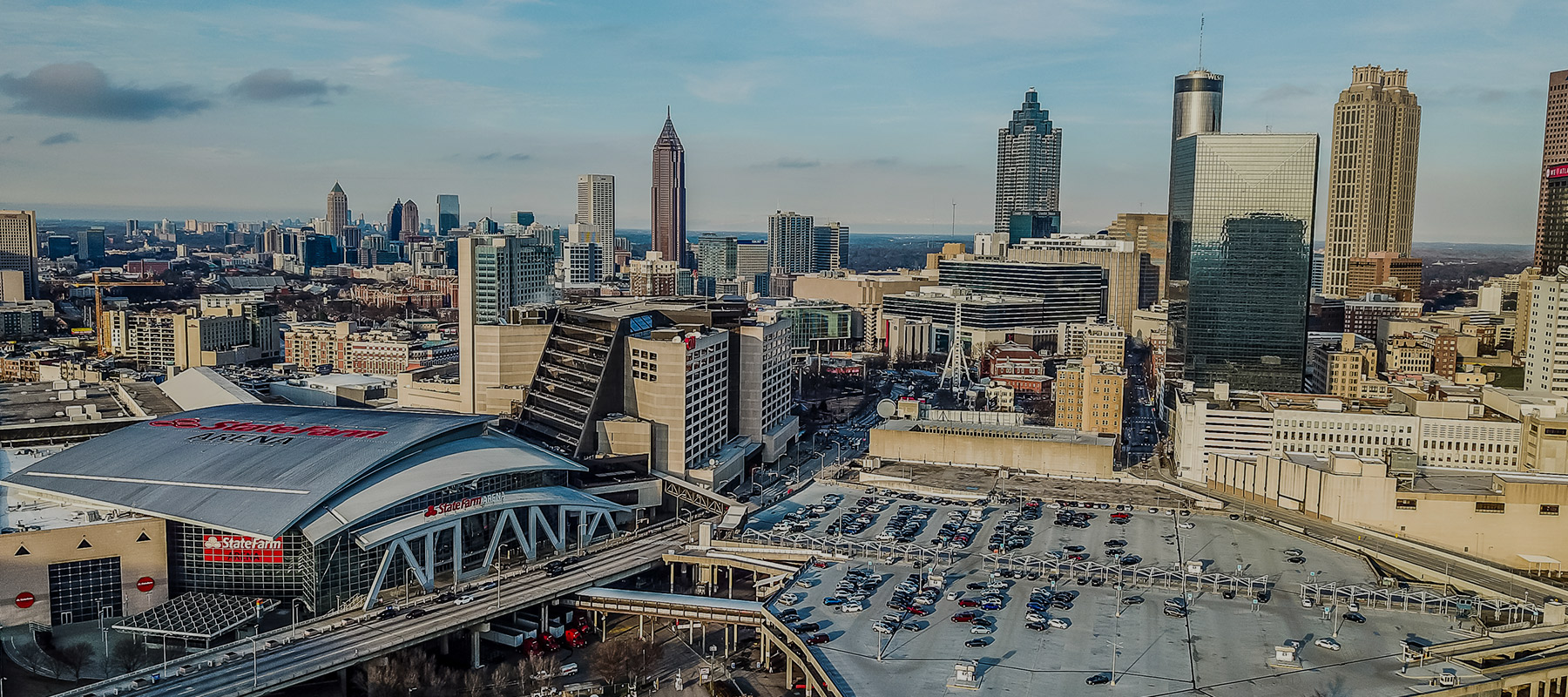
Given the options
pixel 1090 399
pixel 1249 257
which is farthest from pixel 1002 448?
pixel 1249 257

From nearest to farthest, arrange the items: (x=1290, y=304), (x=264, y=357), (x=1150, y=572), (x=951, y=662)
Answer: (x=951, y=662)
(x=1150, y=572)
(x=1290, y=304)
(x=264, y=357)

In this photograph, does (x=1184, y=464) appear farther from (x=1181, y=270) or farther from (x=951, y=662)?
(x=951, y=662)

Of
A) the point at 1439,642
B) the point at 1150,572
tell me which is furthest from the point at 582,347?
the point at 1439,642

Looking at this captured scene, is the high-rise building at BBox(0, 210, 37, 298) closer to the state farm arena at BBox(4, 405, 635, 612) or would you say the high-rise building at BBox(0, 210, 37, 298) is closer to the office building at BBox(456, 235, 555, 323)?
the office building at BBox(456, 235, 555, 323)

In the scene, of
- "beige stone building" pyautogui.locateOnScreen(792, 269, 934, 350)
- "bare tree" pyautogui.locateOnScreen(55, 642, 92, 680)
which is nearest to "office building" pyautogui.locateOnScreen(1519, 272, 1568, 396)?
"beige stone building" pyautogui.locateOnScreen(792, 269, 934, 350)

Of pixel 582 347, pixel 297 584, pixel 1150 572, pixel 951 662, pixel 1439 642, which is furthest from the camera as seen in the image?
pixel 582 347

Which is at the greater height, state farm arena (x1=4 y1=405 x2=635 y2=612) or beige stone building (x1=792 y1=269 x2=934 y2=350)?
beige stone building (x1=792 y1=269 x2=934 y2=350)

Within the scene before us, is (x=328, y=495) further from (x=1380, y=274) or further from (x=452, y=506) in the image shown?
(x=1380, y=274)
